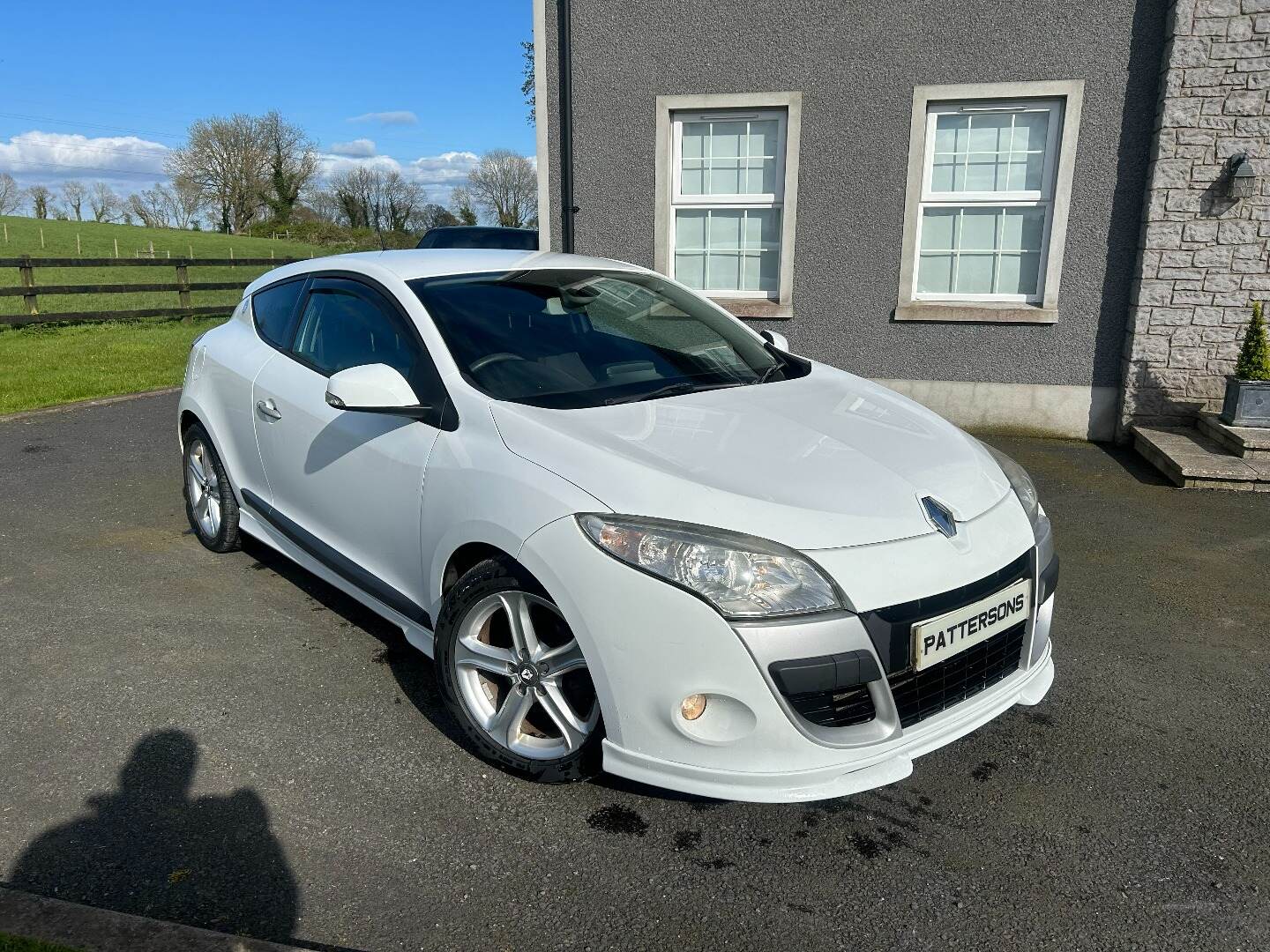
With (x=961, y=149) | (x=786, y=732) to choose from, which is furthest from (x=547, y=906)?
(x=961, y=149)

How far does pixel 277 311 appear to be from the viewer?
14.2 ft

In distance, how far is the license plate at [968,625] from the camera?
96.0 inches

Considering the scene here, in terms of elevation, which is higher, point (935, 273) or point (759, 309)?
point (935, 273)

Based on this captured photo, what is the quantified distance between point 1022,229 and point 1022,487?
5.72 meters

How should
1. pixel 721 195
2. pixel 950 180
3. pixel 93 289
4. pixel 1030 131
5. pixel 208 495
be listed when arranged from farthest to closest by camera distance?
pixel 93 289, pixel 721 195, pixel 950 180, pixel 1030 131, pixel 208 495

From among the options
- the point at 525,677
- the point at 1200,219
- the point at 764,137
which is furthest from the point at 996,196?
the point at 525,677

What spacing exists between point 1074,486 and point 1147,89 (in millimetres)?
3377

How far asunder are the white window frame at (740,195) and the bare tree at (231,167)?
57123mm

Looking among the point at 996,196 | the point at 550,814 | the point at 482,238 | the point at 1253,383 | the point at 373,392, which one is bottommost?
the point at 550,814

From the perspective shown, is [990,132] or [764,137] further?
[764,137]

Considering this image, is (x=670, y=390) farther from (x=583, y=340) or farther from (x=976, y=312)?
(x=976, y=312)

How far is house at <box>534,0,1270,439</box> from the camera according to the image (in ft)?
23.9

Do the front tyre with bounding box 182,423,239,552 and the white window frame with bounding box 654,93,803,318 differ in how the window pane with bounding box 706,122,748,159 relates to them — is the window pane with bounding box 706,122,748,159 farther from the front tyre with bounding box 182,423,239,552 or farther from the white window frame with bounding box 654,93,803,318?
the front tyre with bounding box 182,423,239,552

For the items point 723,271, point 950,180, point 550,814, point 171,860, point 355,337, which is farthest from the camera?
point 723,271
